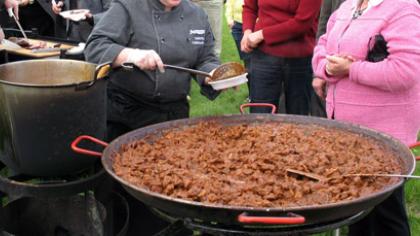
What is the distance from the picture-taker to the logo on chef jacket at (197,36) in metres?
2.86

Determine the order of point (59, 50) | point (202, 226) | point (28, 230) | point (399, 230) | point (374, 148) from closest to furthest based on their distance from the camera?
point (202, 226), point (374, 148), point (399, 230), point (28, 230), point (59, 50)

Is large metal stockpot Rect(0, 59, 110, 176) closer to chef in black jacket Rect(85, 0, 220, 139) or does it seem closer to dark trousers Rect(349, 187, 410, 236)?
chef in black jacket Rect(85, 0, 220, 139)

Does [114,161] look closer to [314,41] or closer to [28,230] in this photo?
[28,230]

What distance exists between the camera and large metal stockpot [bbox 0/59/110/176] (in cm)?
209

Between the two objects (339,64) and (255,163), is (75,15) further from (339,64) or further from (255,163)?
(255,163)

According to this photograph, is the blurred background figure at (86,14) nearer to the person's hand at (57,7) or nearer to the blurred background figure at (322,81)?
the person's hand at (57,7)

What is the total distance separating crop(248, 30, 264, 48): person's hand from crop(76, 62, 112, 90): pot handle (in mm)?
1989

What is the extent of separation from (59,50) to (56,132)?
2229mm

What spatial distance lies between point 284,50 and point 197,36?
1332mm

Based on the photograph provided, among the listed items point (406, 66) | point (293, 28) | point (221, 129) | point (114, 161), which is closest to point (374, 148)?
point (406, 66)

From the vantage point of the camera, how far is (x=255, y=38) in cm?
409

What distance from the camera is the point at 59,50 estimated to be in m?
4.20

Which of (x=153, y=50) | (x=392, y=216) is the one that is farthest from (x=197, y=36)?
(x=392, y=216)

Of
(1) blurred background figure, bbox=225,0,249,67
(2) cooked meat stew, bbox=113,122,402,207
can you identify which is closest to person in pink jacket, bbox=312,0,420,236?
(2) cooked meat stew, bbox=113,122,402,207
